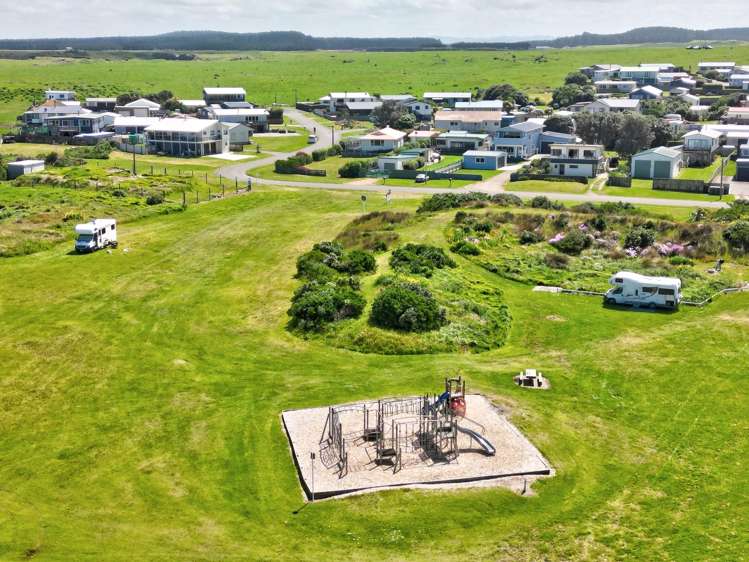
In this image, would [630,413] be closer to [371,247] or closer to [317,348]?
[317,348]

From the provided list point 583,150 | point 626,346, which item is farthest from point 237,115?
point 626,346

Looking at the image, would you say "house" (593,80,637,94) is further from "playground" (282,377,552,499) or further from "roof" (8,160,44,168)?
"playground" (282,377,552,499)

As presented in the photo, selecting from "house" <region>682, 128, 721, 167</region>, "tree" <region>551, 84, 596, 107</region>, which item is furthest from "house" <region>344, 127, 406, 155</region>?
"tree" <region>551, 84, 596, 107</region>

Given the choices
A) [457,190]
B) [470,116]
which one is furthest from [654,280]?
[470,116]

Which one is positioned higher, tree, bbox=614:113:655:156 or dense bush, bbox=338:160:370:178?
tree, bbox=614:113:655:156

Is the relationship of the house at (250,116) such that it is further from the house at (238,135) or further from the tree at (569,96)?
the tree at (569,96)

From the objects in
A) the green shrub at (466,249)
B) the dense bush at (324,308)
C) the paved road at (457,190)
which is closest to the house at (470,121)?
the paved road at (457,190)
